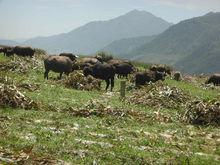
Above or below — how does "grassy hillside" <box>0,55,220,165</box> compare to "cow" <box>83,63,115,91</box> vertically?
below

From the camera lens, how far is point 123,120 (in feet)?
82.7

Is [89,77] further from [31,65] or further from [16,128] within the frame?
[16,128]

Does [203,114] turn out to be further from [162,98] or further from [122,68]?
[122,68]

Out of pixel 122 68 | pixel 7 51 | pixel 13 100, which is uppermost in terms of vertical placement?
pixel 7 51

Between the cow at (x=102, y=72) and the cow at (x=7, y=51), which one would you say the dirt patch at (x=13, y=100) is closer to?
the cow at (x=102, y=72)

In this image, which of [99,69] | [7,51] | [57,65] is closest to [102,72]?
[99,69]

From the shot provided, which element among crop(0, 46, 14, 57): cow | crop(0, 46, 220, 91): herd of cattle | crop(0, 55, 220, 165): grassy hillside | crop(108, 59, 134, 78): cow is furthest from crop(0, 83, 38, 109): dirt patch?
crop(0, 46, 14, 57): cow

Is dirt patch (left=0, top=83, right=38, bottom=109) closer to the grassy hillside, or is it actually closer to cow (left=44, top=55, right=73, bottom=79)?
the grassy hillside

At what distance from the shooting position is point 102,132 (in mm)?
21453

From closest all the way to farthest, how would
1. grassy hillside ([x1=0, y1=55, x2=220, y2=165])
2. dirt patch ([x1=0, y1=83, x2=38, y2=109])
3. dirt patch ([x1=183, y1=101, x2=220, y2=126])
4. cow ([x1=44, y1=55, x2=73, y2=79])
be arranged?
grassy hillside ([x1=0, y1=55, x2=220, y2=165])
dirt patch ([x1=0, y1=83, x2=38, y2=109])
dirt patch ([x1=183, y1=101, x2=220, y2=126])
cow ([x1=44, y1=55, x2=73, y2=79])

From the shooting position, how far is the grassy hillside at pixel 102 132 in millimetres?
16953

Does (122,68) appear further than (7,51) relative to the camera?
No

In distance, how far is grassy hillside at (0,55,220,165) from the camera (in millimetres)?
16953

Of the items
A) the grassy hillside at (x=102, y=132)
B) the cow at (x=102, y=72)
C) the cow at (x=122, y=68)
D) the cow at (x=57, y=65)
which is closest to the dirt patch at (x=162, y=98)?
the grassy hillside at (x=102, y=132)
